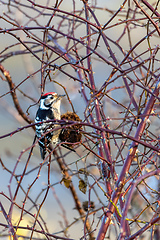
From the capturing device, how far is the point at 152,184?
3.56 meters

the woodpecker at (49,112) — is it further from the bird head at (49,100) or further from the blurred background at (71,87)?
the blurred background at (71,87)

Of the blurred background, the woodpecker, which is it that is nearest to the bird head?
the woodpecker

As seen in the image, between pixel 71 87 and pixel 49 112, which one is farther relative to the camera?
pixel 71 87

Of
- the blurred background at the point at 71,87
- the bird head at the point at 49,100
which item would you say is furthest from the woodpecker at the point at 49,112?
the blurred background at the point at 71,87

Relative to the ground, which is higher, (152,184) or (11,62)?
(11,62)

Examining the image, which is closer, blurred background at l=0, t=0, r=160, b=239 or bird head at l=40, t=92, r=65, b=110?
blurred background at l=0, t=0, r=160, b=239

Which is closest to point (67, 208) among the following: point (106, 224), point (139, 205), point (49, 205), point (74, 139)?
point (49, 205)

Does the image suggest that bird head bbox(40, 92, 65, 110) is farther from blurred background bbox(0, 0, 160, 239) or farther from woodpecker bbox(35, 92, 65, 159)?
blurred background bbox(0, 0, 160, 239)

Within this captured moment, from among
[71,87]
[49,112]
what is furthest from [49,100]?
[71,87]

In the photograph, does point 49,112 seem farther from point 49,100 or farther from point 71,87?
point 71,87

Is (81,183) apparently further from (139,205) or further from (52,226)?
(52,226)

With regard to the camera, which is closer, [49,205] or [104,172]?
[104,172]

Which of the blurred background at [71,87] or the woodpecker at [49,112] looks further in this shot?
the woodpecker at [49,112]

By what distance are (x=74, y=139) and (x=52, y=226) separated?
5.16m
